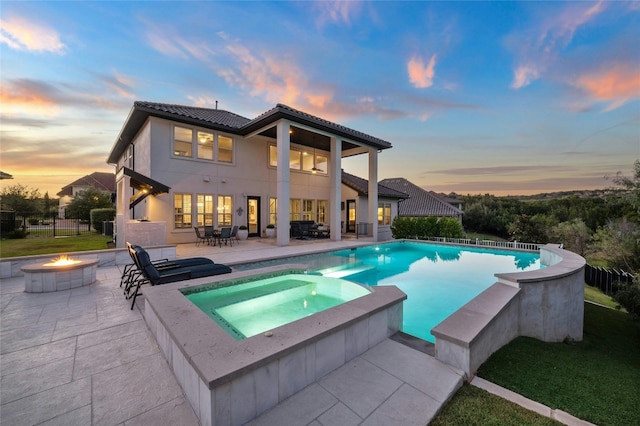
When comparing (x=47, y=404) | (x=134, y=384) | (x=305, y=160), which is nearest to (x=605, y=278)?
(x=305, y=160)

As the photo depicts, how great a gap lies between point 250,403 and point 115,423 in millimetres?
1030

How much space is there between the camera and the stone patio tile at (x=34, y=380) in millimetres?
2299

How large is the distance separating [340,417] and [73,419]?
6.88 ft

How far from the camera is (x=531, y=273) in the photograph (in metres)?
5.06

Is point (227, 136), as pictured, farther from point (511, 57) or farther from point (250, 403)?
point (511, 57)

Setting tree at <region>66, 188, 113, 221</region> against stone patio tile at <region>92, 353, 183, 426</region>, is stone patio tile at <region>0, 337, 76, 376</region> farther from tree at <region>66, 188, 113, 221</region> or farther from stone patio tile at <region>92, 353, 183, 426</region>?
tree at <region>66, 188, 113, 221</region>

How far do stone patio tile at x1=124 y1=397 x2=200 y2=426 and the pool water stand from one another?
1590mm

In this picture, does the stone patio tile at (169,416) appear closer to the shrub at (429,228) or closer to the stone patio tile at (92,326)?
the stone patio tile at (92,326)

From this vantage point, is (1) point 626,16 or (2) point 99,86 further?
(2) point 99,86

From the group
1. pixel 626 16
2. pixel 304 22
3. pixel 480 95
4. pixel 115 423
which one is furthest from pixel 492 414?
pixel 480 95

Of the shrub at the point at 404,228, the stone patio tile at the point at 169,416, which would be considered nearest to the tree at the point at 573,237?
the shrub at the point at 404,228

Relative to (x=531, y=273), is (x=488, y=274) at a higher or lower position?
lower

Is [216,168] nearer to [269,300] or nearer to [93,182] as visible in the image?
[269,300]

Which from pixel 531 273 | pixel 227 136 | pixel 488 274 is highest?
pixel 227 136
